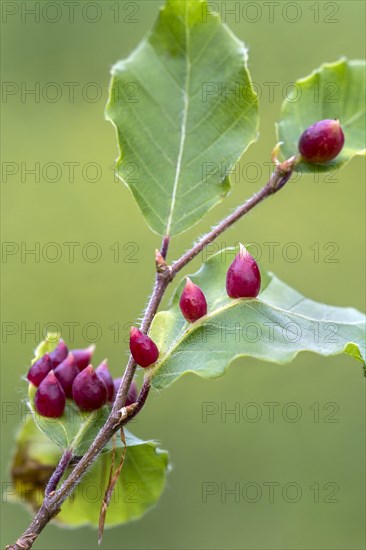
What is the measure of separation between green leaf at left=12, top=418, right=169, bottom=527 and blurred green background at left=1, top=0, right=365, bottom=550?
252 cm

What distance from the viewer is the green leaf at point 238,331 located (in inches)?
50.3

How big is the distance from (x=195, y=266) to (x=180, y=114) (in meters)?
3.17

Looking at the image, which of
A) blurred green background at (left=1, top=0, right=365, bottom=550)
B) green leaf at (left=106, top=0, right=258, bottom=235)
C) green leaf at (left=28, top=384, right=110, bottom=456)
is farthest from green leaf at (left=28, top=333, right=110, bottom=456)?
blurred green background at (left=1, top=0, right=365, bottom=550)

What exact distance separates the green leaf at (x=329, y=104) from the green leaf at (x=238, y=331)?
→ 0.26m

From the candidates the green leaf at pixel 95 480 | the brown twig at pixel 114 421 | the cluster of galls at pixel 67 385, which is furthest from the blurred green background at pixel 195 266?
the brown twig at pixel 114 421

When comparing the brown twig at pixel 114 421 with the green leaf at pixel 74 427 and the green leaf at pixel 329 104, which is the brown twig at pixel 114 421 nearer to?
the green leaf at pixel 74 427

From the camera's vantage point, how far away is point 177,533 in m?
4.61

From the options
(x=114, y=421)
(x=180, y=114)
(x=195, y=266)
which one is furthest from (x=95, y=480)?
(x=195, y=266)

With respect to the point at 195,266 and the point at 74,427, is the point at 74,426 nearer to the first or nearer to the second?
the point at 74,427

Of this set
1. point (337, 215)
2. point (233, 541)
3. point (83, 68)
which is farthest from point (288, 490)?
point (83, 68)

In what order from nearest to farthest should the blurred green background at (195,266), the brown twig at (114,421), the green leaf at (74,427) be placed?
the brown twig at (114,421) → the green leaf at (74,427) → the blurred green background at (195,266)

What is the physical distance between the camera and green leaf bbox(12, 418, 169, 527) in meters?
1.56

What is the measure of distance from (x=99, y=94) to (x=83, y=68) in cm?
20

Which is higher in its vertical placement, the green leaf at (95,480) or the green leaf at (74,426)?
the green leaf at (74,426)
